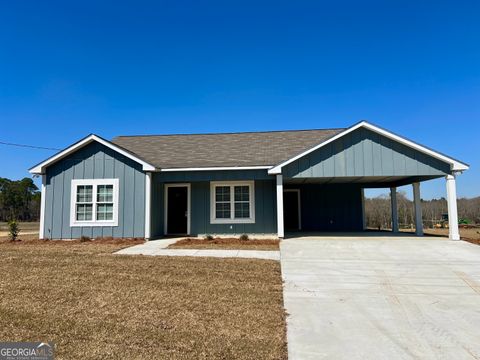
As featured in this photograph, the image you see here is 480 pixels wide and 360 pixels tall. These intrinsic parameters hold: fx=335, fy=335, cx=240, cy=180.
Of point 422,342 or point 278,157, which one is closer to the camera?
point 422,342

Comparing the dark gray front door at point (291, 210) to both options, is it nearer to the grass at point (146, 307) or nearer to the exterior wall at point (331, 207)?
the exterior wall at point (331, 207)

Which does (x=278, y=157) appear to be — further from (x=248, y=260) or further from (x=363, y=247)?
(x=248, y=260)

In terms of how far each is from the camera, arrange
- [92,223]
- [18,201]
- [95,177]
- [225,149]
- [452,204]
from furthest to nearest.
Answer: [18,201] < [225,149] < [95,177] < [92,223] < [452,204]

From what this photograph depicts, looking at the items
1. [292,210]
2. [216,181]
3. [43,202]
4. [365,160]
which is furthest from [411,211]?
[43,202]

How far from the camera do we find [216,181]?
48.2 feet

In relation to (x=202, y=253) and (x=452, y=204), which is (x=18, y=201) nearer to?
(x=202, y=253)

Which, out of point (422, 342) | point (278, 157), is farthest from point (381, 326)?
point (278, 157)

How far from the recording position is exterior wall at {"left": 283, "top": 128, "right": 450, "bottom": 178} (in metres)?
12.8

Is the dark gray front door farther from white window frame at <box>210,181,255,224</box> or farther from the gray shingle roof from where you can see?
white window frame at <box>210,181,255,224</box>

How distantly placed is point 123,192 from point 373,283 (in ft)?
34.0

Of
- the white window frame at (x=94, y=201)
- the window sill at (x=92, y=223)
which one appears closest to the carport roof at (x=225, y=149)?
the white window frame at (x=94, y=201)

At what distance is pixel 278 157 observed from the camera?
1488 centimetres

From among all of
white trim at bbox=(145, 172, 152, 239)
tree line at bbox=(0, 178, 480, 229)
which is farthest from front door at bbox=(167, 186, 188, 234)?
tree line at bbox=(0, 178, 480, 229)

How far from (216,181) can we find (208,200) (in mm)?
971
